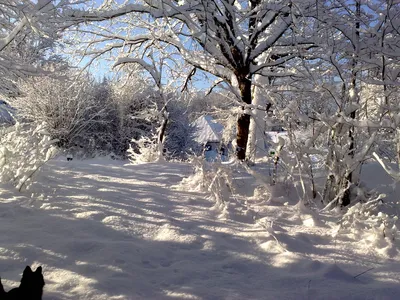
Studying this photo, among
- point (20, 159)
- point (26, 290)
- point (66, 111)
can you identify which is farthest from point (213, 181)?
point (66, 111)

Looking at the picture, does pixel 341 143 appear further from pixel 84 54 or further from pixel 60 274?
pixel 84 54

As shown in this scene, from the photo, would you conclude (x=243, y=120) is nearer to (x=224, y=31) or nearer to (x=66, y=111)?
(x=224, y=31)

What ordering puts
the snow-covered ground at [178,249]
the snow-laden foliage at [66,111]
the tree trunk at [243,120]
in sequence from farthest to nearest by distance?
1. the snow-laden foliage at [66,111]
2. the tree trunk at [243,120]
3. the snow-covered ground at [178,249]

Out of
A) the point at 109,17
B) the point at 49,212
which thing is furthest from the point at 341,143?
the point at 109,17

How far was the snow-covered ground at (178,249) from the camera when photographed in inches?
88.5

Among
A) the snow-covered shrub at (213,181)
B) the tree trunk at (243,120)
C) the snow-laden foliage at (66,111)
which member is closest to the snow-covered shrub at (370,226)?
the snow-covered shrub at (213,181)

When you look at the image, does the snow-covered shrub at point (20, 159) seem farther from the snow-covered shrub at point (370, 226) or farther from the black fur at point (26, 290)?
the snow-covered shrub at point (370, 226)

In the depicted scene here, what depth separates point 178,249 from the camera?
2.84 meters

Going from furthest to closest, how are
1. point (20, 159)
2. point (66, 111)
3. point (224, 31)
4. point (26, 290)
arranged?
point (66, 111)
point (224, 31)
point (20, 159)
point (26, 290)

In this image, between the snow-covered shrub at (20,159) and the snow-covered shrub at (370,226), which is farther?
the snow-covered shrub at (20,159)

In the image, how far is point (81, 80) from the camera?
11617mm

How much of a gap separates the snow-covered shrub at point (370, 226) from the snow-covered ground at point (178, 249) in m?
0.12

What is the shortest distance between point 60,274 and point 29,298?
553mm

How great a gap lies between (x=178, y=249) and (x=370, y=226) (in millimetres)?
2025
